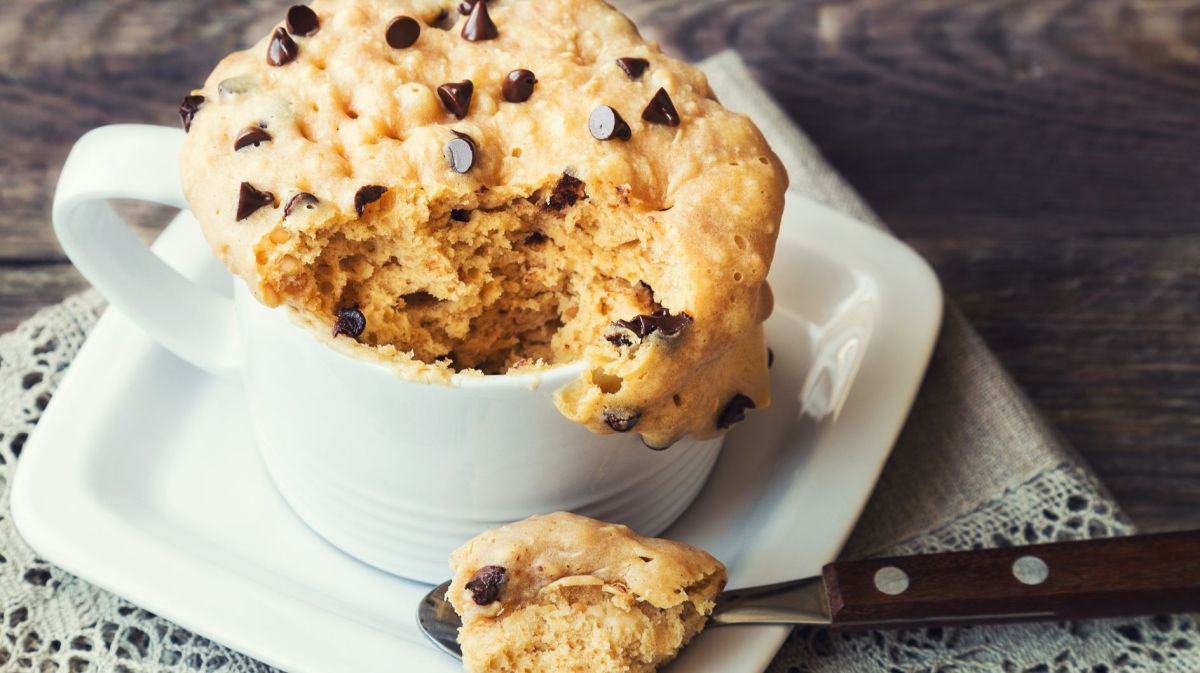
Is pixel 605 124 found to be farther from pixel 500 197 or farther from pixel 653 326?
pixel 653 326

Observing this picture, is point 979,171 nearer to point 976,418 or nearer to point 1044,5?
point 1044,5

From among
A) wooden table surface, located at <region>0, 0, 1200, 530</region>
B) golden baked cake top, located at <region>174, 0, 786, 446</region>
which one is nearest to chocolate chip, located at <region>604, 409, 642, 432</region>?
golden baked cake top, located at <region>174, 0, 786, 446</region>

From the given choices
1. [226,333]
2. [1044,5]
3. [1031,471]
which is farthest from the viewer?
[1044,5]

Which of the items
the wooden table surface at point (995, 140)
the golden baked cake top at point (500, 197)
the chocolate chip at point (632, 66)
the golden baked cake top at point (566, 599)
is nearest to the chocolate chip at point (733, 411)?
the golden baked cake top at point (500, 197)

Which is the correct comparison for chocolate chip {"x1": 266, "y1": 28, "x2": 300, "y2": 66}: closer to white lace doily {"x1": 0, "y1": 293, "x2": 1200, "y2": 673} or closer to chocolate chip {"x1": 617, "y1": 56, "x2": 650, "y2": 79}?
chocolate chip {"x1": 617, "y1": 56, "x2": 650, "y2": 79}

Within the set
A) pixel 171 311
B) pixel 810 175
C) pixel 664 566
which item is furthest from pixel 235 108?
pixel 810 175

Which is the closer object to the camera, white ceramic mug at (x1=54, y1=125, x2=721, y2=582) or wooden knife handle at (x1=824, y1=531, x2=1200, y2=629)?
white ceramic mug at (x1=54, y1=125, x2=721, y2=582)
